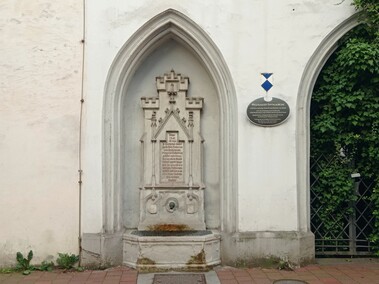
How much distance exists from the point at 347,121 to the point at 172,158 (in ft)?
9.68

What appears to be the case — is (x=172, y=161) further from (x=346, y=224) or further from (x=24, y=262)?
(x=346, y=224)

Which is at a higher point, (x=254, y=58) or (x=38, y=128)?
(x=254, y=58)

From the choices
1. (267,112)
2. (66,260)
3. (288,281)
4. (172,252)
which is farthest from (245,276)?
(66,260)

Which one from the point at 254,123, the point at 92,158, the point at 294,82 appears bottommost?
the point at 92,158

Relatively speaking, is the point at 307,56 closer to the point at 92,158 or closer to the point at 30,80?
the point at 92,158

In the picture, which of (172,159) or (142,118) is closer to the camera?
(172,159)

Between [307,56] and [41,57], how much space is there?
420 centimetres

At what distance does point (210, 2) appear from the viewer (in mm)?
6449

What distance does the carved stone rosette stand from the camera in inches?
270

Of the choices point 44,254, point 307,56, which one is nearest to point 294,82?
point 307,56

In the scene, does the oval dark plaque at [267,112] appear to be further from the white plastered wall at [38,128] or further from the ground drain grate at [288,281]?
the white plastered wall at [38,128]

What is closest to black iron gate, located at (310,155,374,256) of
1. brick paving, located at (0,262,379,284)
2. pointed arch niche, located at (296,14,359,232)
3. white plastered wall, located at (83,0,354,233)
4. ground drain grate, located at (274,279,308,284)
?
pointed arch niche, located at (296,14,359,232)

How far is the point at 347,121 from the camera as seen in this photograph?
6.62m

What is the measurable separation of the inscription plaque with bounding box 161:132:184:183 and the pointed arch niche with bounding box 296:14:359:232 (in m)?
1.94
